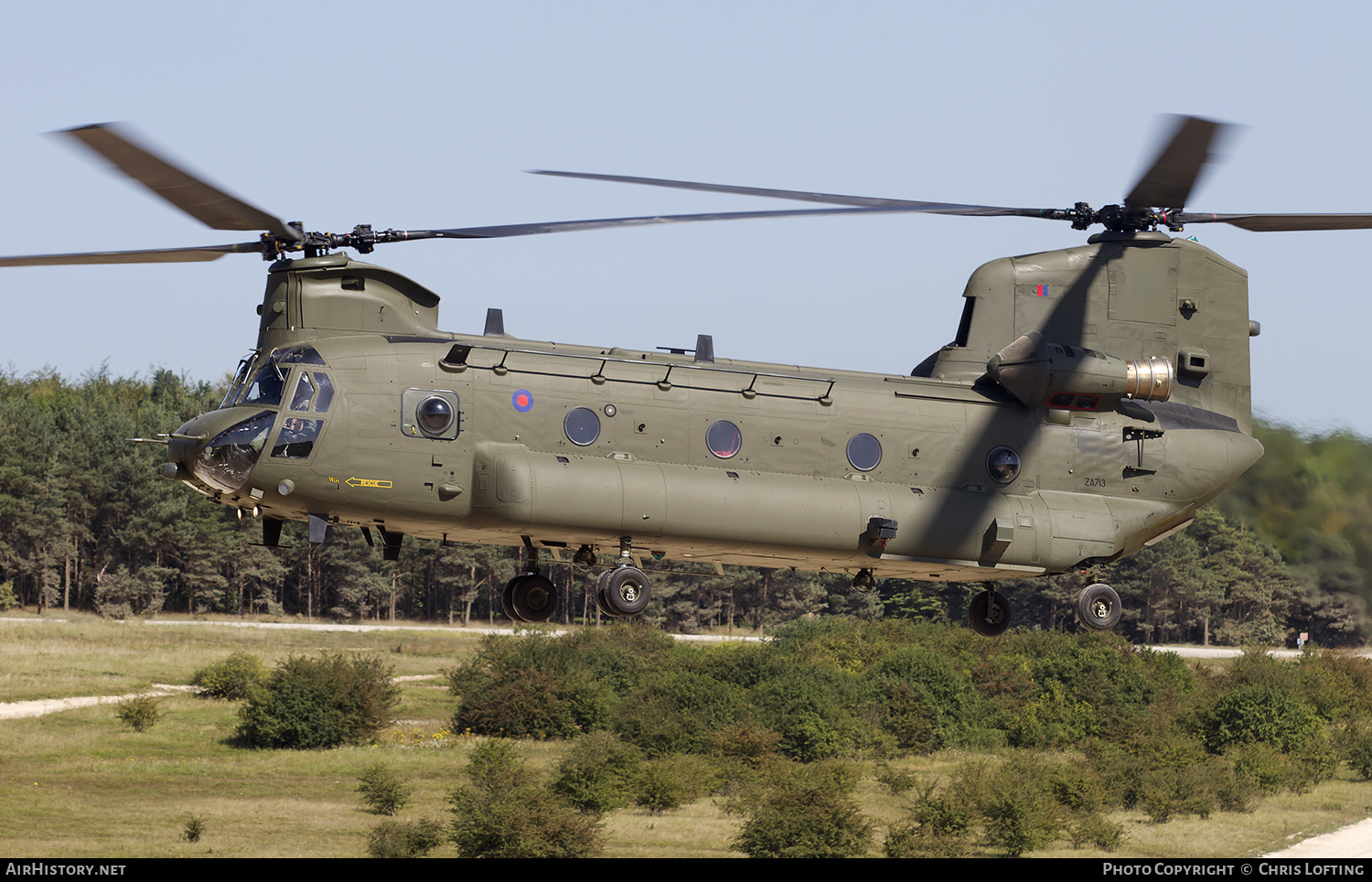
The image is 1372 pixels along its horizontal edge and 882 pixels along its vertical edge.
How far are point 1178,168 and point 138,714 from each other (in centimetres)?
4932

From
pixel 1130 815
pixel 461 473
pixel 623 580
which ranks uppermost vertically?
pixel 461 473

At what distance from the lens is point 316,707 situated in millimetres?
57094

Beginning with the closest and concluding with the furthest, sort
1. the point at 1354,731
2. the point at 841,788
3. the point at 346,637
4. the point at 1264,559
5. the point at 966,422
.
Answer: the point at 966,422 < the point at 841,788 < the point at 1264,559 < the point at 1354,731 < the point at 346,637

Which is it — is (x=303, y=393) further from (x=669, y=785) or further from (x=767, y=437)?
(x=669, y=785)

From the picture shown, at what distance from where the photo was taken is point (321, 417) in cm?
1733

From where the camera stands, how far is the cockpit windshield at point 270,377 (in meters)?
17.5

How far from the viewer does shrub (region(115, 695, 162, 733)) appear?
2180 inches

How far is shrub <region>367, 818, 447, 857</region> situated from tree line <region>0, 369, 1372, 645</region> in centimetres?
2799

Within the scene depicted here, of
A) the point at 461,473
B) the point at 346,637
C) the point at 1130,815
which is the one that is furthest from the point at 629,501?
the point at 346,637

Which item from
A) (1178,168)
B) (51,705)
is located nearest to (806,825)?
(1178,168)

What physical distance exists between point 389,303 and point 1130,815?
1717 inches

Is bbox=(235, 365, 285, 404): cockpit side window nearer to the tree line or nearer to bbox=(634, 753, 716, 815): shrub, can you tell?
bbox=(634, 753, 716, 815): shrub

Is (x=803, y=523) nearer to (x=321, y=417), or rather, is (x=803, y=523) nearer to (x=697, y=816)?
(x=321, y=417)

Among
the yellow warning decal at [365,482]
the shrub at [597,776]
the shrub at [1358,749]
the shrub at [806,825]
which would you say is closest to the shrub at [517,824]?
the shrub at [597,776]
